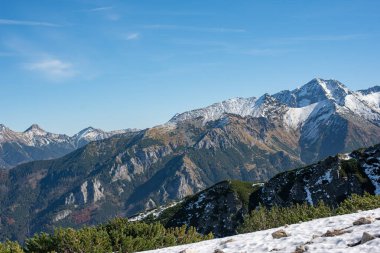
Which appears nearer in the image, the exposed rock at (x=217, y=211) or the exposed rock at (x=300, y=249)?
the exposed rock at (x=300, y=249)

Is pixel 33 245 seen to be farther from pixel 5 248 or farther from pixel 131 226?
pixel 131 226

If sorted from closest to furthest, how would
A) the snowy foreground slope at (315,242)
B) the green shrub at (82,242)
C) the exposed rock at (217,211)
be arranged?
1. the snowy foreground slope at (315,242)
2. the green shrub at (82,242)
3. the exposed rock at (217,211)

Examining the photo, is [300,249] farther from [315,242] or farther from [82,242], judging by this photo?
[82,242]

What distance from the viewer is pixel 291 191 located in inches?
6181

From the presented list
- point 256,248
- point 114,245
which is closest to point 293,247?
point 256,248

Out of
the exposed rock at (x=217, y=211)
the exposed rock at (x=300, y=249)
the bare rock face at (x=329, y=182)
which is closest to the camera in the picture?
the exposed rock at (x=300, y=249)

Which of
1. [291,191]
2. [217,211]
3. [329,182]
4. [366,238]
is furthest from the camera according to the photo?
[217,211]

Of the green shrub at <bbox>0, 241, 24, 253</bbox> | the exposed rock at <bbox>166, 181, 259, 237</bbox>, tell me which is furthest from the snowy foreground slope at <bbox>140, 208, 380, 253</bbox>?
the exposed rock at <bbox>166, 181, 259, 237</bbox>

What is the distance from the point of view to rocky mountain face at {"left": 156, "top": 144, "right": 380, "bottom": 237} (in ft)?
476

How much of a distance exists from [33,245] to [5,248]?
453 cm

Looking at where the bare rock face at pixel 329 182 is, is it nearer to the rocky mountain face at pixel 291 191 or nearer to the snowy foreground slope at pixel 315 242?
the rocky mountain face at pixel 291 191

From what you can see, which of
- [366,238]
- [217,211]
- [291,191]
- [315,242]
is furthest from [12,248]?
[217,211]

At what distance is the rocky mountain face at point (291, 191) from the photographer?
145 m

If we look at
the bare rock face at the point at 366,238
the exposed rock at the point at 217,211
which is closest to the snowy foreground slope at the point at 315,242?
the bare rock face at the point at 366,238
